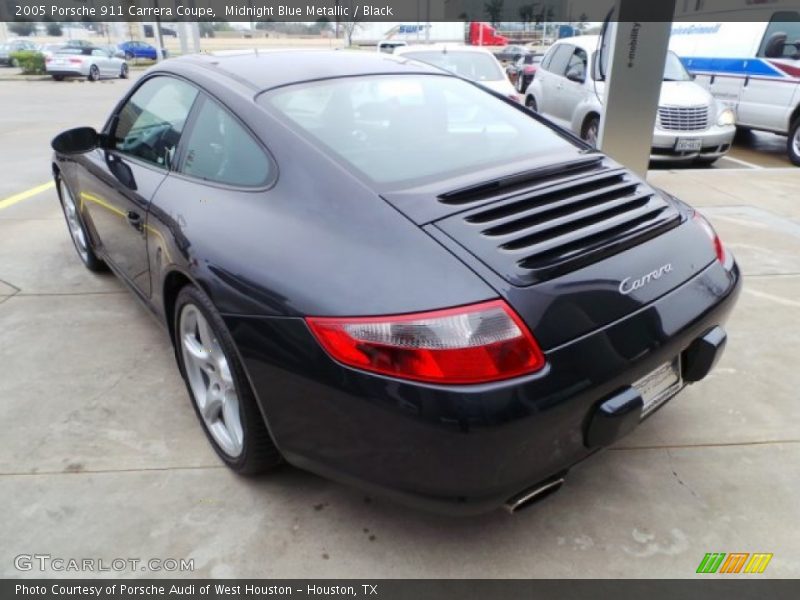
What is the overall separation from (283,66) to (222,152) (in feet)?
1.73

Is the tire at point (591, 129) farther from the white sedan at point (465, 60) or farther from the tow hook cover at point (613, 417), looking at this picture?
the tow hook cover at point (613, 417)

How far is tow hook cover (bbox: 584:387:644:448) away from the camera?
1746 millimetres

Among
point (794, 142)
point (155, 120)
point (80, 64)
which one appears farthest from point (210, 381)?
point (80, 64)

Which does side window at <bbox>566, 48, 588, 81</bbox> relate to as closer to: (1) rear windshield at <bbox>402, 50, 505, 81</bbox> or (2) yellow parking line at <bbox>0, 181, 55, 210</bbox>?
(1) rear windshield at <bbox>402, 50, 505, 81</bbox>

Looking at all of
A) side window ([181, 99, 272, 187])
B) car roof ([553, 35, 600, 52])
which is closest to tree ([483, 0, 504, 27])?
car roof ([553, 35, 600, 52])

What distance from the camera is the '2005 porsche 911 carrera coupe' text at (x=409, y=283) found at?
1616 mm

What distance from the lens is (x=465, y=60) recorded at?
27.1 feet

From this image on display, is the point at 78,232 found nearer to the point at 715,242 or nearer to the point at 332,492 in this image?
the point at 332,492

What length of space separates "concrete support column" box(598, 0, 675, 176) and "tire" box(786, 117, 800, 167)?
13.7ft

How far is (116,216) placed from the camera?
309 centimetres

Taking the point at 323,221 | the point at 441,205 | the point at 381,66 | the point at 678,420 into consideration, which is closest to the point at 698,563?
the point at 678,420

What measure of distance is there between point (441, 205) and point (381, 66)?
1.18 meters

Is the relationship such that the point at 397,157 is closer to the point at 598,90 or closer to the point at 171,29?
the point at 598,90

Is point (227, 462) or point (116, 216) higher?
point (116, 216)
